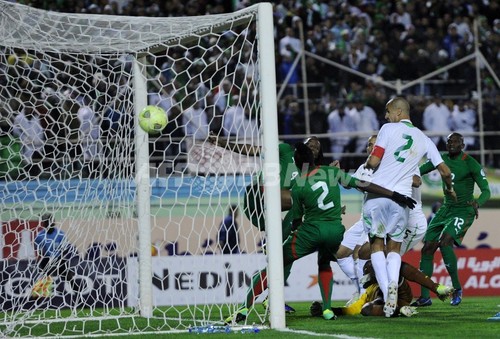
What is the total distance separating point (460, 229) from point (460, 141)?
46.2 inches

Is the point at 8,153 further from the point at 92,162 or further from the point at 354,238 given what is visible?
the point at 354,238

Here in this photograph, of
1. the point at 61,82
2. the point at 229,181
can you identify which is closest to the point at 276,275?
the point at 229,181

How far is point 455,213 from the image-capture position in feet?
39.3

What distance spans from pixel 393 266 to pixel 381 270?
0.13 metres

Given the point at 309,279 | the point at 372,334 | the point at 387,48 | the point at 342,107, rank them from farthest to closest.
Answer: the point at 387,48
the point at 342,107
the point at 309,279
the point at 372,334

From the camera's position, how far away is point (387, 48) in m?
18.6

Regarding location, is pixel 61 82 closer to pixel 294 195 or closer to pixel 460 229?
pixel 294 195

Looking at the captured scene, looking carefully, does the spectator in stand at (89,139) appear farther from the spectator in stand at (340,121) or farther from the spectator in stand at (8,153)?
the spectator in stand at (340,121)

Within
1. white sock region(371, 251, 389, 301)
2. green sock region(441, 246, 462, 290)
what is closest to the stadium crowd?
green sock region(441, 246, 462, 290)

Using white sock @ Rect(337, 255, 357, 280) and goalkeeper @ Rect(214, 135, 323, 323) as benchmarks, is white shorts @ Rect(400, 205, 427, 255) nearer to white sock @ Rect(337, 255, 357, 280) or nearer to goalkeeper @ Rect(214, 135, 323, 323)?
white sock @ Rect(337, 255, 357, 280)

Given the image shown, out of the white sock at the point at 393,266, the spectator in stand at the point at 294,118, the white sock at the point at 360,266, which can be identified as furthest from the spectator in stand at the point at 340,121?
the white sock at the point at 393,266

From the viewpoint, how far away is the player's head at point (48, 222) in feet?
35.3

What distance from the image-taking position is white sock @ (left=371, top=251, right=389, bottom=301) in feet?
28.2

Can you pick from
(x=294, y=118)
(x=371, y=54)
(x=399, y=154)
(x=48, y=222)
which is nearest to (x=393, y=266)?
(x=399, y=154)
